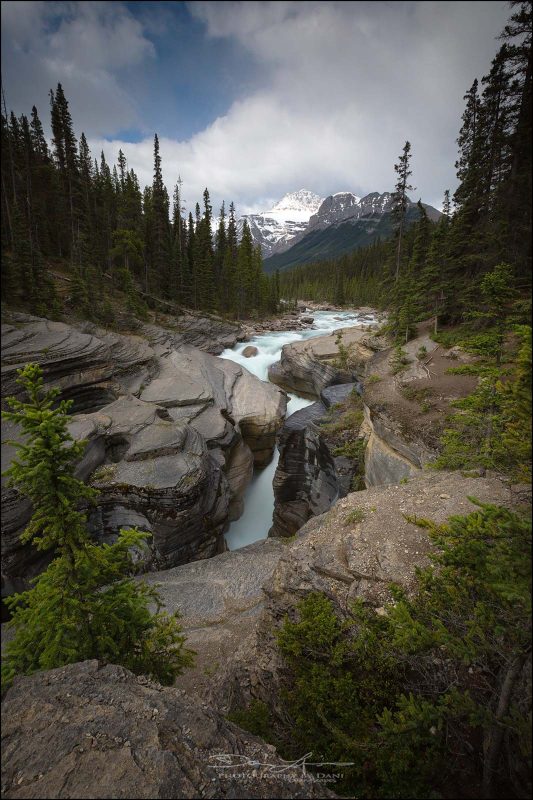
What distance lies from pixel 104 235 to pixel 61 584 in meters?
47.9

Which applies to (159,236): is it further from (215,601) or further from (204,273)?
(215,601)

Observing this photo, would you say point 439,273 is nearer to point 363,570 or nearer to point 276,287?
point 363,570

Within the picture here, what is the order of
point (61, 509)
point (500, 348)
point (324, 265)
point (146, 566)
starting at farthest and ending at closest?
point (324, 265), point (146, 566), point (500, 348), point (61, 509)

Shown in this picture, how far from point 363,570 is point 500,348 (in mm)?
5769

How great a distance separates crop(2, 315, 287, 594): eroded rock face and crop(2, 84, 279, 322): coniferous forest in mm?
9406

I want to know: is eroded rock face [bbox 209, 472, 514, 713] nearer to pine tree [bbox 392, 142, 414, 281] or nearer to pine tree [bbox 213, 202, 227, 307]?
pine tree [bbox 392, 142, 414, 281]

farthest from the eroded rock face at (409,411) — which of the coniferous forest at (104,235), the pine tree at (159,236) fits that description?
the pine tree at (159,236)

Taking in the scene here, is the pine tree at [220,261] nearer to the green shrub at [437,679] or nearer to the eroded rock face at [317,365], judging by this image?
the eroded rock face at [317,365]

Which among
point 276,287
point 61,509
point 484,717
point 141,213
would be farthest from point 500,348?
point 276,287

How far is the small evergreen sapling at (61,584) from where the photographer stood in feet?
14.0

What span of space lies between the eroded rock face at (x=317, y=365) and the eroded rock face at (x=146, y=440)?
6707 millimetres

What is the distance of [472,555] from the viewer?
11.4 feet

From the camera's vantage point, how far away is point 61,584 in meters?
4.77

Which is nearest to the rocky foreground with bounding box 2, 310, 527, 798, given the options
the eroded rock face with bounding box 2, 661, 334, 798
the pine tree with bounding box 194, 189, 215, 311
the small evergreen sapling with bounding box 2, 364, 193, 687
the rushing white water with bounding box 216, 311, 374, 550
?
the eroded rock face with bounding box 2, 661, 334, 798
